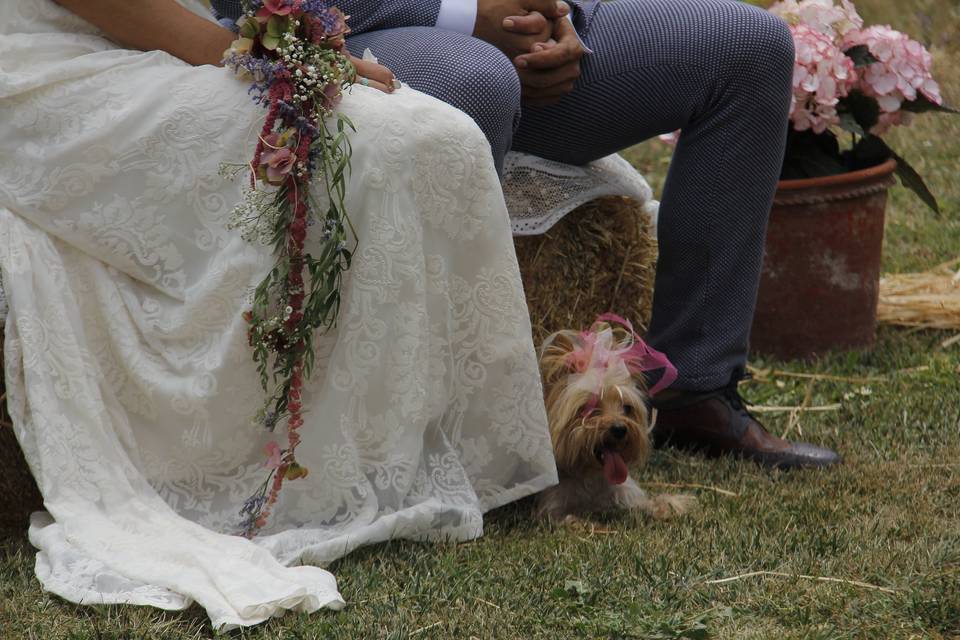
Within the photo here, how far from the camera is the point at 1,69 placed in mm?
2441

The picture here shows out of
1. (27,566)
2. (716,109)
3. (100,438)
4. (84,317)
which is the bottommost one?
(27,566)

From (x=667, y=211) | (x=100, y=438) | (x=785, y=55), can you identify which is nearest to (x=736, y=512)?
(x=667, y=211)

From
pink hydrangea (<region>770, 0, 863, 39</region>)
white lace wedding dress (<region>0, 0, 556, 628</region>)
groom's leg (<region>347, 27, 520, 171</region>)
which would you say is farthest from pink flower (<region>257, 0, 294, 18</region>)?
pink hydrangea (<region>770, 0, 863, 39</region>)

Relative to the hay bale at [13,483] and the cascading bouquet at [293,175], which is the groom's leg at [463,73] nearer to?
the cascading bouquet at [293,175]

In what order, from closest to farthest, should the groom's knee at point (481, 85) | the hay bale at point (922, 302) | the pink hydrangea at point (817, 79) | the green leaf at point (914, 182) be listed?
the groom's knee at point (481, 85) < the pink hydrangea at point (817, 79) < the green leaf at point (914, 182) < the hay bale at point (922, 302)

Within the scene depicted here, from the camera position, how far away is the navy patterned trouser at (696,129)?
9.33ft

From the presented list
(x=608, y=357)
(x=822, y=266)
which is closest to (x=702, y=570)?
(x=608, y=357)

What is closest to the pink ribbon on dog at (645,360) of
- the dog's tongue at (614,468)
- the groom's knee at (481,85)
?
the dog's tongue at (614,468)

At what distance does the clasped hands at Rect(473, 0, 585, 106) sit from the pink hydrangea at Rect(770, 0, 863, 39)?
1172 millimetres

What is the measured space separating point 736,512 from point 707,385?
0.42 m

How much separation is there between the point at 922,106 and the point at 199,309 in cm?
229

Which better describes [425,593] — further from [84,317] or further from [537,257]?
[537,257]

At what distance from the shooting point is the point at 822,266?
3.64 meters

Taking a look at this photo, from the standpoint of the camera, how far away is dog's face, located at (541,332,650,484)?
8.63 feet
